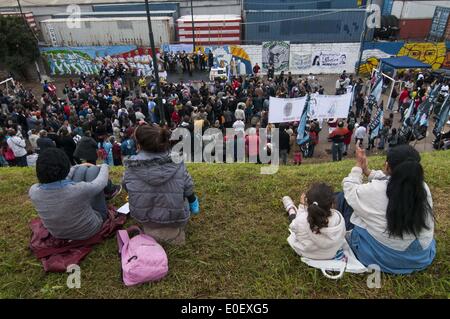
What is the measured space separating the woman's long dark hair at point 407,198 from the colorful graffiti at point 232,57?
21.4 m

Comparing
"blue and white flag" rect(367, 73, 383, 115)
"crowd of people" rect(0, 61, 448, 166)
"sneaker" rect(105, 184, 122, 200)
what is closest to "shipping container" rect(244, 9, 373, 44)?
"crowd of people" rect(0, 61, 448, 166)

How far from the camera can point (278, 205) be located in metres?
4.46

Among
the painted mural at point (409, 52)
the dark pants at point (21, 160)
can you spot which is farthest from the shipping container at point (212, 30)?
the dark pants at point (21, 160)

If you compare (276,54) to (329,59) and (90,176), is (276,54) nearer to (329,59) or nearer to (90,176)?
(329,59)

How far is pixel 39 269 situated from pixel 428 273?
3979 millimetres

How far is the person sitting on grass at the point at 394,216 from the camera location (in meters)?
2.65

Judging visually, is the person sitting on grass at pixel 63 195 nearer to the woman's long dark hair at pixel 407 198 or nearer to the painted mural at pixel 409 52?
the woman's long dark hair at pixel 407 198

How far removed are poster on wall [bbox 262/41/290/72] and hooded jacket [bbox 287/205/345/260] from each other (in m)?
21.5

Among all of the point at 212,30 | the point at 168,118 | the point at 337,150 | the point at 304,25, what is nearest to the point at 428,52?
the point at 304,25

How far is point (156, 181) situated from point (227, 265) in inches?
47.4

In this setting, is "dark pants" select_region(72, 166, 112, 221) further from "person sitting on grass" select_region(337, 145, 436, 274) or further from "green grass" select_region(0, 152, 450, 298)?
"person sitting on grass" select_region(337, 145, 436, 274)

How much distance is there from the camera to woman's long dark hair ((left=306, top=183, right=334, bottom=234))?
9.48ft

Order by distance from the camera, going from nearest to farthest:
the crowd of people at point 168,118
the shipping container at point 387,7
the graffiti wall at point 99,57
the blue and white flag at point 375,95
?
the crowd of people at point 168,118, the blue and white flag at point 375,95, the graffiti wall at point 99,57, the shipping container at point 387,7

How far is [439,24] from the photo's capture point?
93.9ft
